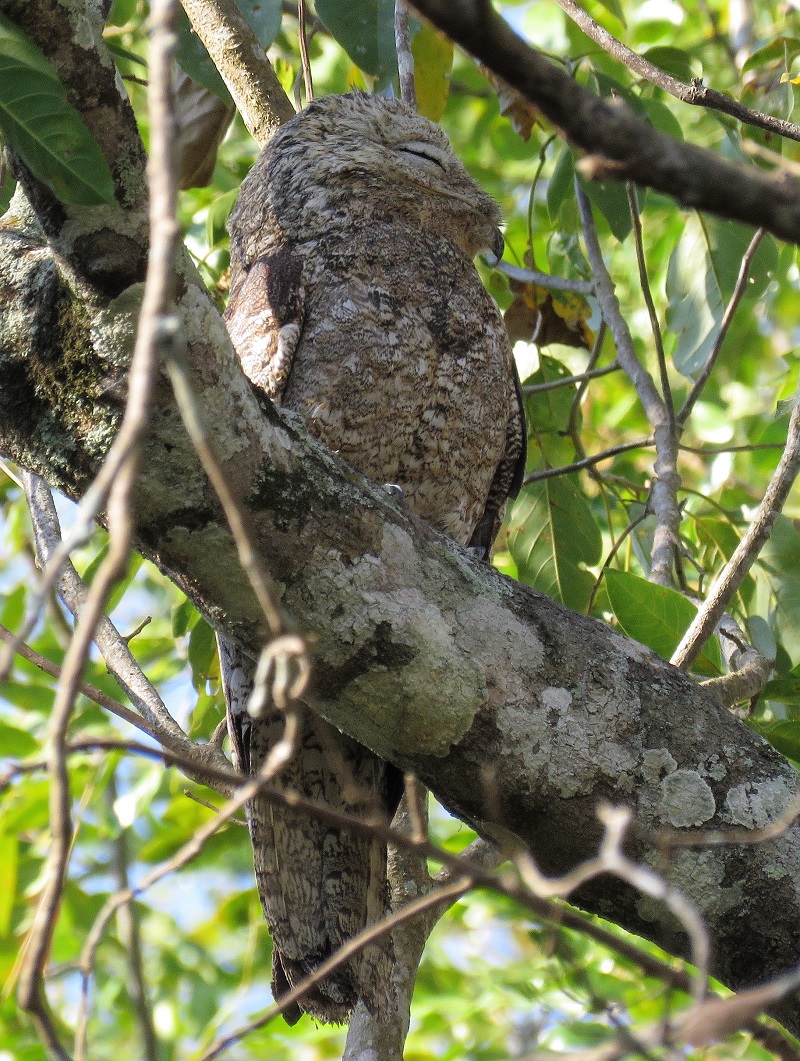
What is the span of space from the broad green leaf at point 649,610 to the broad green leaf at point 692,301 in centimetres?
101

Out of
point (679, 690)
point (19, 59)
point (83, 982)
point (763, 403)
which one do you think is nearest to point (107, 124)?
point (19, 59)

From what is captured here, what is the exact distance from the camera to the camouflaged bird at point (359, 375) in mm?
2475

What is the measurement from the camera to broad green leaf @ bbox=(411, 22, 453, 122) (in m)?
3.34

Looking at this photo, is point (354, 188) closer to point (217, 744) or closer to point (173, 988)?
point (217, 744)

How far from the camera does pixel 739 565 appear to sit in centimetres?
222

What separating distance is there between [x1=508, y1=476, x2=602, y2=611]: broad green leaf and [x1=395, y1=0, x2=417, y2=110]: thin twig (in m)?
1.20

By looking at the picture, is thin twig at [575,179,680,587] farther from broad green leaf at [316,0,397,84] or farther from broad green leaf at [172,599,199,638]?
broad green leaf at [172,599,199,638]

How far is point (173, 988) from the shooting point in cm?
440

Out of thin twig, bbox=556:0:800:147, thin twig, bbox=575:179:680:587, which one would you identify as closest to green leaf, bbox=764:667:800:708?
thin twig, bbox=575:179:680:587

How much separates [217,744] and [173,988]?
96.3 inches

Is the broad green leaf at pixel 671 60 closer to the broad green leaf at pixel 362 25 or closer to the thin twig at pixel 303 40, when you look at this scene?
the broad green leaf at pixel 362 25

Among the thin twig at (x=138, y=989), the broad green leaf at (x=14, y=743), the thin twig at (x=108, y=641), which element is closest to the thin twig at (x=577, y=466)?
the thin twig at (x=108, y=641)

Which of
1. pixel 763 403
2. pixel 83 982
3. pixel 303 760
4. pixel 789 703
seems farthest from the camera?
pixel 763 403

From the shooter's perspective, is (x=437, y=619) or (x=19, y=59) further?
(x=437, y=619)
